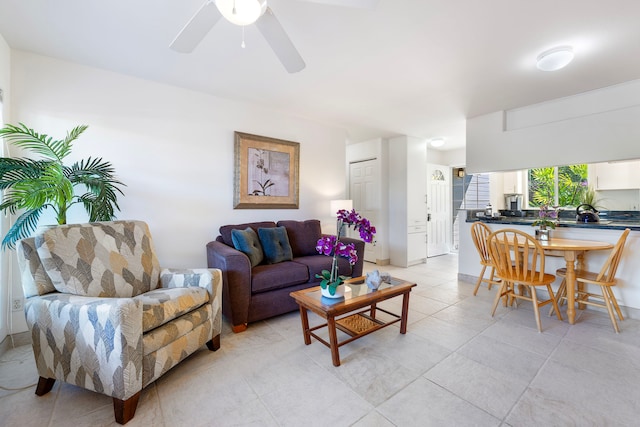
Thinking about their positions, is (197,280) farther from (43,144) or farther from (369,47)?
(369,47)

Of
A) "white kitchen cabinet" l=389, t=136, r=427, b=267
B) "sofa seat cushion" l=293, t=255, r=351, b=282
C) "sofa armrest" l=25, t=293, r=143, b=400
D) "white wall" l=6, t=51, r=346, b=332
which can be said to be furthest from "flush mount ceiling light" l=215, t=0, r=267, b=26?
"white kitchen cabinet" l=389, t=136, r=427, b=267

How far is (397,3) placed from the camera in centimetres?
173

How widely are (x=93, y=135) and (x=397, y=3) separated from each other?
9.34 feet

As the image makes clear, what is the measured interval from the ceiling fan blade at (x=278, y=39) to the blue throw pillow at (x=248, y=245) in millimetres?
1659

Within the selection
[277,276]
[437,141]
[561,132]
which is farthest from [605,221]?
[277,276]

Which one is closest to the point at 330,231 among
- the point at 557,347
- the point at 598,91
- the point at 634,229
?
the point at 557,347

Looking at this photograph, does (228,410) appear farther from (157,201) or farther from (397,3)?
(397,3)

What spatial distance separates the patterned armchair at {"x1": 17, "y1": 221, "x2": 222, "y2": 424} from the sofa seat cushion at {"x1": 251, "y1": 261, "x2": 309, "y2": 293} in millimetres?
474

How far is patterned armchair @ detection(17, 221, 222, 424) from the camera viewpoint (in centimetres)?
141

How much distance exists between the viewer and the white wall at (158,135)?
2395 mm

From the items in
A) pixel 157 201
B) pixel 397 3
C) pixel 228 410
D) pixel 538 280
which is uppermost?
pixel 397 3

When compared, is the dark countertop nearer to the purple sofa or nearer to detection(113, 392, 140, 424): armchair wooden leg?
the purple sofa

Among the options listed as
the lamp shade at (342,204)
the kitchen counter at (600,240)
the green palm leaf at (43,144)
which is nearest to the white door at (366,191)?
the lamp shade at (342,204)

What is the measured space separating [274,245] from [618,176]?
15.5ft
